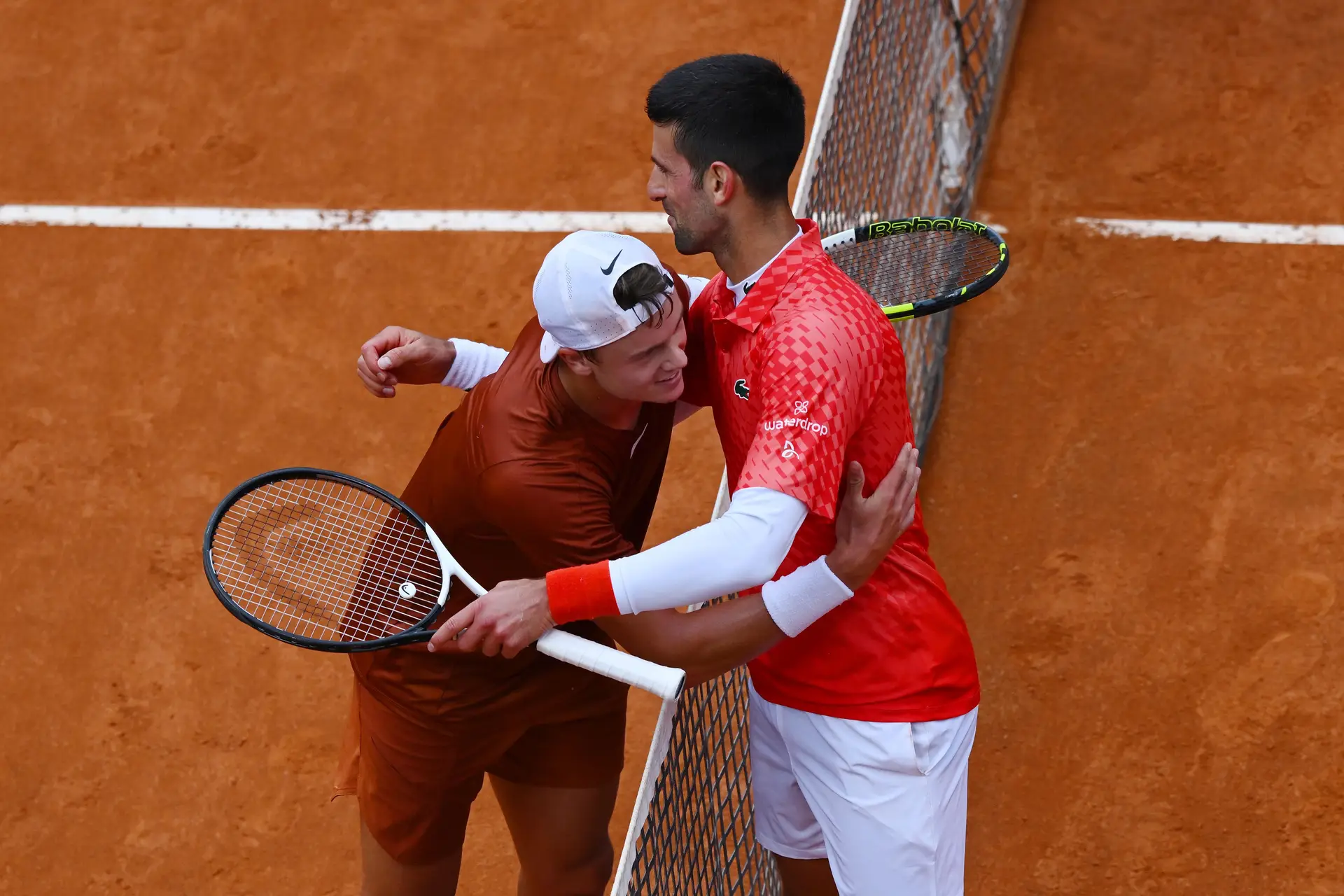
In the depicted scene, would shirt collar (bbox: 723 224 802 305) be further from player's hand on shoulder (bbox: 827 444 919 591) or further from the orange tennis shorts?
the orange tennis shorts

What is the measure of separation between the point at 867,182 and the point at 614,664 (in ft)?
9.16

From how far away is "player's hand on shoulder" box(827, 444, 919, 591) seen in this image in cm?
276

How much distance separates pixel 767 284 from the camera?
2.86 m

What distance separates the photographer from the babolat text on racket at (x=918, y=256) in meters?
3.68

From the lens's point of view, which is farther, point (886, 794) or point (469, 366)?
point (469, 366)

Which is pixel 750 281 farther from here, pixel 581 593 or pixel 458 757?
pixel 458 757

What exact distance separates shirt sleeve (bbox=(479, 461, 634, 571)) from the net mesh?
454 millimetres

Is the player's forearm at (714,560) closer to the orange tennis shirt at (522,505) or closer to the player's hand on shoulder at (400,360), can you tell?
the orange tennis shirt at (522,505)

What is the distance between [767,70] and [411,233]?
136 inches

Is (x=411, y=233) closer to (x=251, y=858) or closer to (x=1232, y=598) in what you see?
(x=251, y=858)

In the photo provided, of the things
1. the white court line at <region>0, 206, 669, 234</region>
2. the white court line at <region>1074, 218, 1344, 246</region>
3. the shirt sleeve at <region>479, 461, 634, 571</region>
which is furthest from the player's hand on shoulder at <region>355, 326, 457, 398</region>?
the white court line at <region>1074, 218, 1344, 246</region>

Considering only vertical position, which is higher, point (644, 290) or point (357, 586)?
point (644, 290)

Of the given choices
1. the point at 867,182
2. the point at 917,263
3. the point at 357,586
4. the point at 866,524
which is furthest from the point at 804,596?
the point at 867,182

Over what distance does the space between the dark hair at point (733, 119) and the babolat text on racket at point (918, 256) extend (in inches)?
27.8
